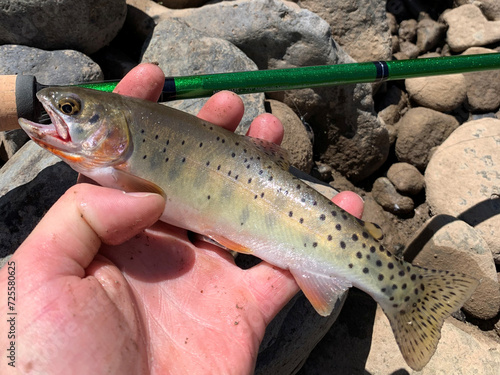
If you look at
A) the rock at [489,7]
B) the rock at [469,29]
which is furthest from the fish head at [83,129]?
the rock at [489,7]

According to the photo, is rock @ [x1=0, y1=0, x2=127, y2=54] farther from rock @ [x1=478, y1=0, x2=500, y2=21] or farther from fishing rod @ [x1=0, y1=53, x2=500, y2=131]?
rock @ [x1=478, y1=0, x2=500, y2=21]

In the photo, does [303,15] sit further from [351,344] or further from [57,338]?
[57,338]

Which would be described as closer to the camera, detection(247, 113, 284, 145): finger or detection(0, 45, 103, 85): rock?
detection(247, 113, 284, 145): finger

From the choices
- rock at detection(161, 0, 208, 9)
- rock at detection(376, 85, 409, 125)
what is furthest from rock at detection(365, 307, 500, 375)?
rock at detection(161, 0, 208, 9)

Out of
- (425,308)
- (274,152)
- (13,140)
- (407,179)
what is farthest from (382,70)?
(13,140)

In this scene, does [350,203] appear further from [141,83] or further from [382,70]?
[141,83]

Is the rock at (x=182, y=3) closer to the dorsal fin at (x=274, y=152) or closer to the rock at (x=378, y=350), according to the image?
the dorsal fin at (x=274, y=152)
